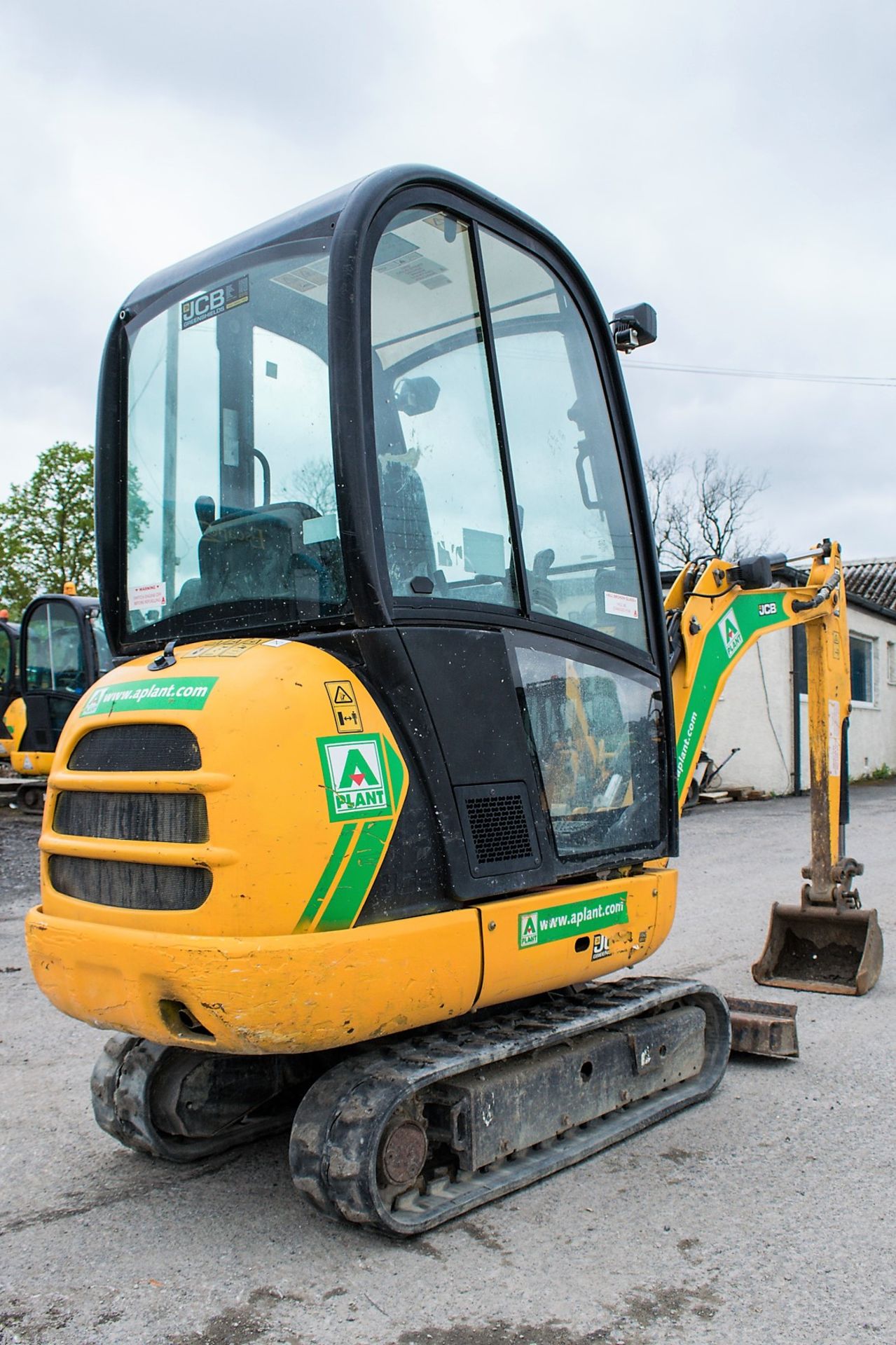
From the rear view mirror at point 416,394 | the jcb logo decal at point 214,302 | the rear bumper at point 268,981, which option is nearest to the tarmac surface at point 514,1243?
the rear bumper at point 268,981

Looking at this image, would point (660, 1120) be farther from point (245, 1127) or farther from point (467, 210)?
point (467, 210)

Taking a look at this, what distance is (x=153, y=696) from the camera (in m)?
3.22

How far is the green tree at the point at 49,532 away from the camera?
118 feet

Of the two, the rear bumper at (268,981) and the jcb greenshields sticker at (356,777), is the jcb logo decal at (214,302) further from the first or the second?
the rear bumper at (268,981)

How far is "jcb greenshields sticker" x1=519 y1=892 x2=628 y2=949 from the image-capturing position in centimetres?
345

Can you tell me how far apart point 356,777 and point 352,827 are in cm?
14

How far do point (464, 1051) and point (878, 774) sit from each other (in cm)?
2280

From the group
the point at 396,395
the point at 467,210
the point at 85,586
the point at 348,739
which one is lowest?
the point at 348,739

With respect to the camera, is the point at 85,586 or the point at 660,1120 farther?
the point at 85,586

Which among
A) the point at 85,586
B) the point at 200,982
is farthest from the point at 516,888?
the point at 85,586

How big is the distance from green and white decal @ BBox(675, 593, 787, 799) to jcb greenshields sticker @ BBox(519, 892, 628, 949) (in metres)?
0.91

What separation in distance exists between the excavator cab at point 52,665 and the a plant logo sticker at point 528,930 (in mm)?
11974

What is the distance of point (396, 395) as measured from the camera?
135 inches

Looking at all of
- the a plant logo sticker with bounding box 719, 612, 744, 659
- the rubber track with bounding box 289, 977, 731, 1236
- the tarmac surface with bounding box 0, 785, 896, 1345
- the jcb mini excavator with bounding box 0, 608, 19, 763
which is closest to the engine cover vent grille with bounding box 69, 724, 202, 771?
the rubber track with bounding box 289, 977, 731, 1236
